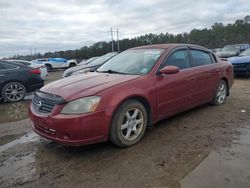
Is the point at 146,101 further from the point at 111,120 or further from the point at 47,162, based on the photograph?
the point at 47,162

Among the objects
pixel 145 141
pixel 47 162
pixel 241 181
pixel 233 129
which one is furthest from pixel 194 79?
pixel 47 162

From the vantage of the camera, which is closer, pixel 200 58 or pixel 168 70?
pixel 168 70

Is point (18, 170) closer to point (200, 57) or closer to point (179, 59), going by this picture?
point (179, 59)

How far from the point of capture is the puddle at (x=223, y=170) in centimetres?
316

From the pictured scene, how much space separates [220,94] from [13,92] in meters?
6.22

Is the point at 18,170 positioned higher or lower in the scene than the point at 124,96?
lower

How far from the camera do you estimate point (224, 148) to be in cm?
412

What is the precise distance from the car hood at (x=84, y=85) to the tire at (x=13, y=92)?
4.97 meters

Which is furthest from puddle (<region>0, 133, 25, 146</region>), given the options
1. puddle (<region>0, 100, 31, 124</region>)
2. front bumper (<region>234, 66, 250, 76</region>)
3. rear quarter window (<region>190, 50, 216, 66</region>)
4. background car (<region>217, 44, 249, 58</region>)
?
background car (<region>217, 44, 249, 58</region>)

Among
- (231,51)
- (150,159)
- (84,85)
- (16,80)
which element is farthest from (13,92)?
(231,51)

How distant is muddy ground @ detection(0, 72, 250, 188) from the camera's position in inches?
131

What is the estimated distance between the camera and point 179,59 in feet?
18.1

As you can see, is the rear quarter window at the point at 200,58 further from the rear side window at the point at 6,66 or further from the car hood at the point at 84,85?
the rear side window at the point at 6,66

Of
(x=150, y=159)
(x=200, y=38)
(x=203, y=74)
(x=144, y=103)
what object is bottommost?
(x=150, y=159)
